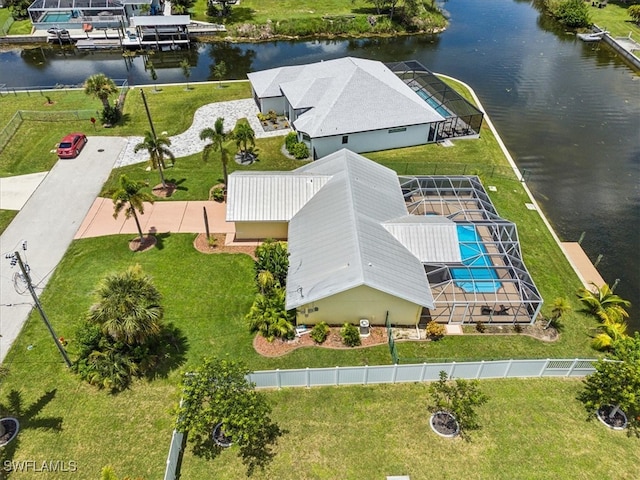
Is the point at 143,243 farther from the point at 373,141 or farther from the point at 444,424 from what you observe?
the point at 444,424

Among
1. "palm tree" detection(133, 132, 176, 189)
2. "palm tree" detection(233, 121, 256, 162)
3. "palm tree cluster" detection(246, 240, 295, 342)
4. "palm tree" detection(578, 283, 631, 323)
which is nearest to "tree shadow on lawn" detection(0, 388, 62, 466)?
"palm tree cluster" detection(246, 240, 295, 342)

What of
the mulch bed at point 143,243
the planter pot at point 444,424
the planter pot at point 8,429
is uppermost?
the planter pot at point 444,424

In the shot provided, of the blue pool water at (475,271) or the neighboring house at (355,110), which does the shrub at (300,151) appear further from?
the blue pool water at (475,271)

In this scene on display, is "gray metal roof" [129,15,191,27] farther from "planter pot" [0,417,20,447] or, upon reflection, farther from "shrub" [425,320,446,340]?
"shrub" [425,320,446,340]

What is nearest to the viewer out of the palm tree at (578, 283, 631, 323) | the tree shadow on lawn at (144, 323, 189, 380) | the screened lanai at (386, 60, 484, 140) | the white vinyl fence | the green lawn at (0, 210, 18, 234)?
the white vinyl fence

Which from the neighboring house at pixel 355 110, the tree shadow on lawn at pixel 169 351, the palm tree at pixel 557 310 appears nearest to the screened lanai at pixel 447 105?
the neighboring house at pixel 355 110

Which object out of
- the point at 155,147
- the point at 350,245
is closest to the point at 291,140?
the point at 155,147
